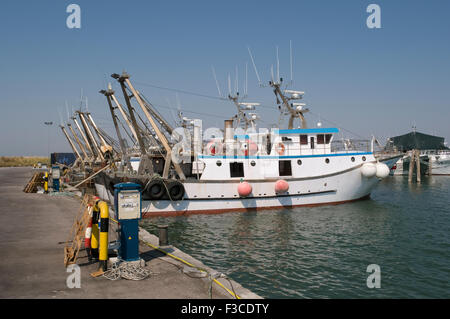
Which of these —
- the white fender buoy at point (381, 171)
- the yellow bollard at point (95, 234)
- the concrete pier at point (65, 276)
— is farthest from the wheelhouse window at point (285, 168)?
the yellow bollard at point (95, 234)

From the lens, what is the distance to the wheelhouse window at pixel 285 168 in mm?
23344

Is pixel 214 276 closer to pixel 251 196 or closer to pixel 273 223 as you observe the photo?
pixel 273 223

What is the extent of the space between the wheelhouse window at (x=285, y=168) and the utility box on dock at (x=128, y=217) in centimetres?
1582

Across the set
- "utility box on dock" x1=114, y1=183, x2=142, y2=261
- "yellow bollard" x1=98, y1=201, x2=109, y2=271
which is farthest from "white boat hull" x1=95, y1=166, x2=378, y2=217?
"yellow bollard" x1=98, y1=201, x2=109, y2=271

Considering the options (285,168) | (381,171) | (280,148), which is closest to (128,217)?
(285,168)

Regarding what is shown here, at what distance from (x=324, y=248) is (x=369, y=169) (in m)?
12.5

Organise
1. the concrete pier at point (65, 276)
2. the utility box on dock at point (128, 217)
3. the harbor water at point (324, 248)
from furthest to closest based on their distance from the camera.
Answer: the harbor water at point (324, 248) → the utility box on dock at point (128, 217) → the concrete pier at point (65, 276)

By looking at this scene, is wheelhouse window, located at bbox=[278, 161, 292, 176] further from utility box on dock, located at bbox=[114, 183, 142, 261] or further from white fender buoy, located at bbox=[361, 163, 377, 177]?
utility box on dock, located at bbox=[114, 183, 142, 261]

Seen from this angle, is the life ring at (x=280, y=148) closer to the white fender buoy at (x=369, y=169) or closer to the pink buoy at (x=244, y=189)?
the pink buoy at (x=244, y=189)

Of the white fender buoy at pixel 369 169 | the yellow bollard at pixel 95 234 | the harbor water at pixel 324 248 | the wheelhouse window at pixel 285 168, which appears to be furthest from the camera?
the white fender buoy at pixel 369 169

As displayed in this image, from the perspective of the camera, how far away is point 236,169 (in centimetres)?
2259

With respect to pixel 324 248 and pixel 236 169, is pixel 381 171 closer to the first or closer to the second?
pixel 236 169

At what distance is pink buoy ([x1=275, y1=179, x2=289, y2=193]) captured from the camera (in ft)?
72.3
